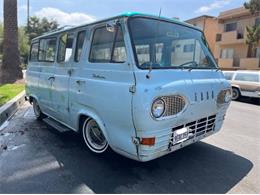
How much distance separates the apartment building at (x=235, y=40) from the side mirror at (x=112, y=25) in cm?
2368

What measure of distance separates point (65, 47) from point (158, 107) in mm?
2532

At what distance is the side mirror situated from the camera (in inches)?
130

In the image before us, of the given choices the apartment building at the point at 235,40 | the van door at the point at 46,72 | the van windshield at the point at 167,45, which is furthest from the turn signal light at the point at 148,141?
the apartment building at the point at 235,40

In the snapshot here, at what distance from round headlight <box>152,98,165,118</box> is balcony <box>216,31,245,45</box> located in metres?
25.9

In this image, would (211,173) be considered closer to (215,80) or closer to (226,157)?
(226,157)

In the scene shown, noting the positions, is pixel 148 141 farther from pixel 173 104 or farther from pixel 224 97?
pixel 224 97

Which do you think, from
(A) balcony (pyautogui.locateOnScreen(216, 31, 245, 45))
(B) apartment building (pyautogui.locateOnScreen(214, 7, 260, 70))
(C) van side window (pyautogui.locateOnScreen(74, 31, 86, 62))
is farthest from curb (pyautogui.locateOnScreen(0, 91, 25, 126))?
(A) balcony (pyautogui.locateOnScreen(216, 31, 245, 45))

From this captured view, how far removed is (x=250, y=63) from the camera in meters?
24.1

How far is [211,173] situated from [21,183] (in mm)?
2698

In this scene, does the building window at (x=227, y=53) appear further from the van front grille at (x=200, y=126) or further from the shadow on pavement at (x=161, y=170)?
the van front grille at (x=200, y=126)

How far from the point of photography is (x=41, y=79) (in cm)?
550

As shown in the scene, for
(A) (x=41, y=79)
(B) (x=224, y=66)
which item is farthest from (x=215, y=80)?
(B) (x=224, y=66)

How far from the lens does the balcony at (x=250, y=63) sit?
77.0 ft

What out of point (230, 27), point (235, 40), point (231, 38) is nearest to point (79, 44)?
point (235, 40)
